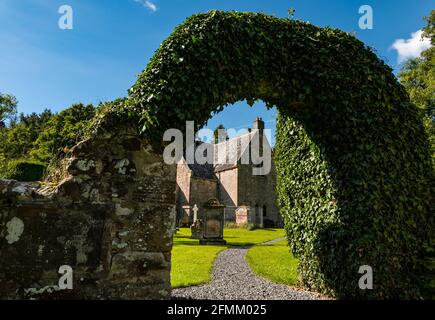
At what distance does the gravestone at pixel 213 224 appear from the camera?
1686cm

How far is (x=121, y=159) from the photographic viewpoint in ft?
14.2

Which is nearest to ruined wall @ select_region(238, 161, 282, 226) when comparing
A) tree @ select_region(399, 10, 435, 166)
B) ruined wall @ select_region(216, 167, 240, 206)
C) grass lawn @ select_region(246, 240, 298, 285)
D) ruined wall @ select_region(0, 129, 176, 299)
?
ruined wall @ select_region(216, 167, 240, 206)

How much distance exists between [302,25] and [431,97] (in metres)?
15.8

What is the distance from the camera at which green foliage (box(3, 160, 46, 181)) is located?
2334 centimetres

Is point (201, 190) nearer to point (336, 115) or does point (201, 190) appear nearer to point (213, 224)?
point (213, 224)

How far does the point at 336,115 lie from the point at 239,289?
13.4 ft

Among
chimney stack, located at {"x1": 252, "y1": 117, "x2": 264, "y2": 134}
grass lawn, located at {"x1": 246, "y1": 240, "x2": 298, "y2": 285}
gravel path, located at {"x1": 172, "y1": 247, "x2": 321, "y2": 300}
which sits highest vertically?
chimney stack, located at {"x1": 252, "y1": 117, "x2": 264, "y2": 134}

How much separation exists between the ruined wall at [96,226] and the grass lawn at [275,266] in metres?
4.40

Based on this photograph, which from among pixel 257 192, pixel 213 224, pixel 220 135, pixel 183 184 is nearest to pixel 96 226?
pixel 213 224

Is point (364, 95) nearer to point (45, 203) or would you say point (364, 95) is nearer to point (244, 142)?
point (45, 203)

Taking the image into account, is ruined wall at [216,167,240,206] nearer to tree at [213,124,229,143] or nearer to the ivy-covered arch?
tree at [213,124,229,143]

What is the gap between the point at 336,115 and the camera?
563 cm

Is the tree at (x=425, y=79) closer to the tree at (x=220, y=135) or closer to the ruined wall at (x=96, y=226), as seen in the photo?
the ruined wall at (x=96, y=226)

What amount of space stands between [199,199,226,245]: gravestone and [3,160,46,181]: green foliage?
1341 cm
